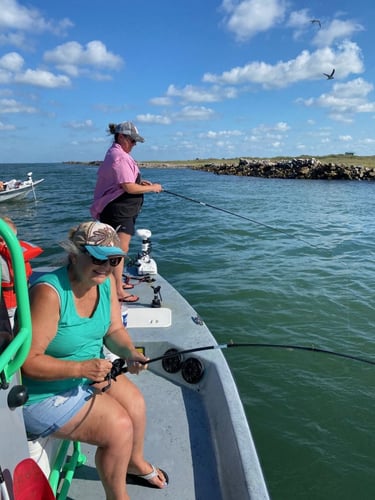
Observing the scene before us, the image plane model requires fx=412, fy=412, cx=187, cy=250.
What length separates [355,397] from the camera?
495 centimetres

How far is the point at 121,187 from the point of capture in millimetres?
4723

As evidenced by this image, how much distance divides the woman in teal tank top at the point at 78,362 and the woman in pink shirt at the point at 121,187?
7.47 ft

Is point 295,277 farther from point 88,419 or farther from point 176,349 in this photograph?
point 88,419

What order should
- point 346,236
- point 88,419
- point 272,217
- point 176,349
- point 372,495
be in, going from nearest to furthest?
1. point 88,419
2. point 372,495
3. point 176,349
4. point 346,236
5. point 272,217

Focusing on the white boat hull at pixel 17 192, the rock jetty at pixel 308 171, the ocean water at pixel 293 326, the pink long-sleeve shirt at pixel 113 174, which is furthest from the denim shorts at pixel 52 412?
the rock jetty at pixel 308 171

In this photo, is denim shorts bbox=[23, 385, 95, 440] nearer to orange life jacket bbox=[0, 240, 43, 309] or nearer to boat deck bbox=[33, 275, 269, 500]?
orange life jacket bbox=[0, 240, 43, 309]

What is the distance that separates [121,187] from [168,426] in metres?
2.62

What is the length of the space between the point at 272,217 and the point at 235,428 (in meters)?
17.1

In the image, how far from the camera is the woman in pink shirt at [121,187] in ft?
15.3

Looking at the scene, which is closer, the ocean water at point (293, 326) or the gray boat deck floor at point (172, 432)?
the gray boat deck floor at point (172, 432)

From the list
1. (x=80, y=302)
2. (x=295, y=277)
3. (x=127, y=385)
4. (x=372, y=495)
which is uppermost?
(x=80, y=302)

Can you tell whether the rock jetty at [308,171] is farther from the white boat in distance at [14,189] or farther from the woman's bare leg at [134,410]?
the woman's bare leg at [134,410]

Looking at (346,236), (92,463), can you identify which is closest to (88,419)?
(92,463)

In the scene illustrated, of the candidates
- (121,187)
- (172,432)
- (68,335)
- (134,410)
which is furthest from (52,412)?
(121,187)
